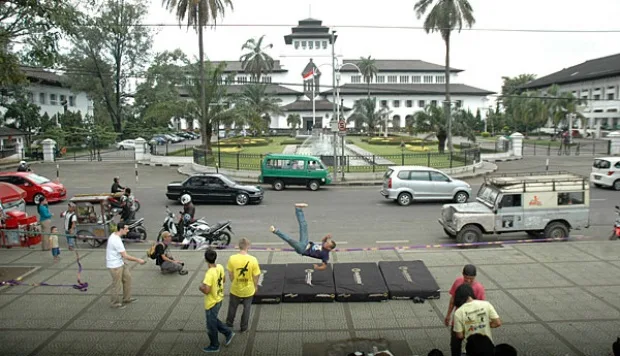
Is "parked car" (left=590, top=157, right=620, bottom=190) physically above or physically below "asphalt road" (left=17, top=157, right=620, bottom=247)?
above

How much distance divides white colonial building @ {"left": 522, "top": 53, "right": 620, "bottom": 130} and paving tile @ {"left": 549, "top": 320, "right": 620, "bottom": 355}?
62.1m

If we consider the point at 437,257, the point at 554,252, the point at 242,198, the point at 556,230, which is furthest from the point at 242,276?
the point at 242,198

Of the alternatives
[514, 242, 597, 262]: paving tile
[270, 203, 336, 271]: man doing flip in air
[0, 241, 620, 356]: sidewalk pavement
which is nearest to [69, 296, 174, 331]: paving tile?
[0, 241, 620, 356]: sidewalk pavement

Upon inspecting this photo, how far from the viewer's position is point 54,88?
2576 inches

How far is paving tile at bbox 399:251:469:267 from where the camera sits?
40.4 ft

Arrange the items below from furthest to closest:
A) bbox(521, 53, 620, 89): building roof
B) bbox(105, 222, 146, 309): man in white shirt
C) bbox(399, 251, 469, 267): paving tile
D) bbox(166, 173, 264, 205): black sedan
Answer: bbox(521, 53, 620, 89): building roof → bbox(166, 173, 264, 205): black sedan → bbox(399, 251, 469, 267): paving tile → bbox(105, 222, 146, 309): man in white shirt

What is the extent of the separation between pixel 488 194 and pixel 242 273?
31.1ft

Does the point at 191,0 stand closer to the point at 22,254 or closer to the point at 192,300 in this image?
the point at 22,254

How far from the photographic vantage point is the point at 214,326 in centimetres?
750

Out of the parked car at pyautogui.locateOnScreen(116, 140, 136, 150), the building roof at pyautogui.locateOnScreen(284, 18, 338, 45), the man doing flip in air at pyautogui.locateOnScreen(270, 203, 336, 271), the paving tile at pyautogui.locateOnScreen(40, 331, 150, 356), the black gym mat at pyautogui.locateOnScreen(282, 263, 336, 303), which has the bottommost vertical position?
the paving tile at pyautogui.locateOnScreen(40, 331, 150, 356)

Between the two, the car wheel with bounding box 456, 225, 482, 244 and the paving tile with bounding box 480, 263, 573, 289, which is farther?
the car wheel with bounding box 456, 225, 482, 244

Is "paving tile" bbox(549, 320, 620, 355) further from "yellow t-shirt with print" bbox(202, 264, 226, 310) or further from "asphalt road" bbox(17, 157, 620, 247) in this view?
"asphalt road" bbox(17, 157, 620, 247)

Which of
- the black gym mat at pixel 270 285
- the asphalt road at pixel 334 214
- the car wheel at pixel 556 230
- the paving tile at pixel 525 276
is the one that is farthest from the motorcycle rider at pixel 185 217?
the car wheel at pixel 556 230

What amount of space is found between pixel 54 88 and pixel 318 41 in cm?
4407
